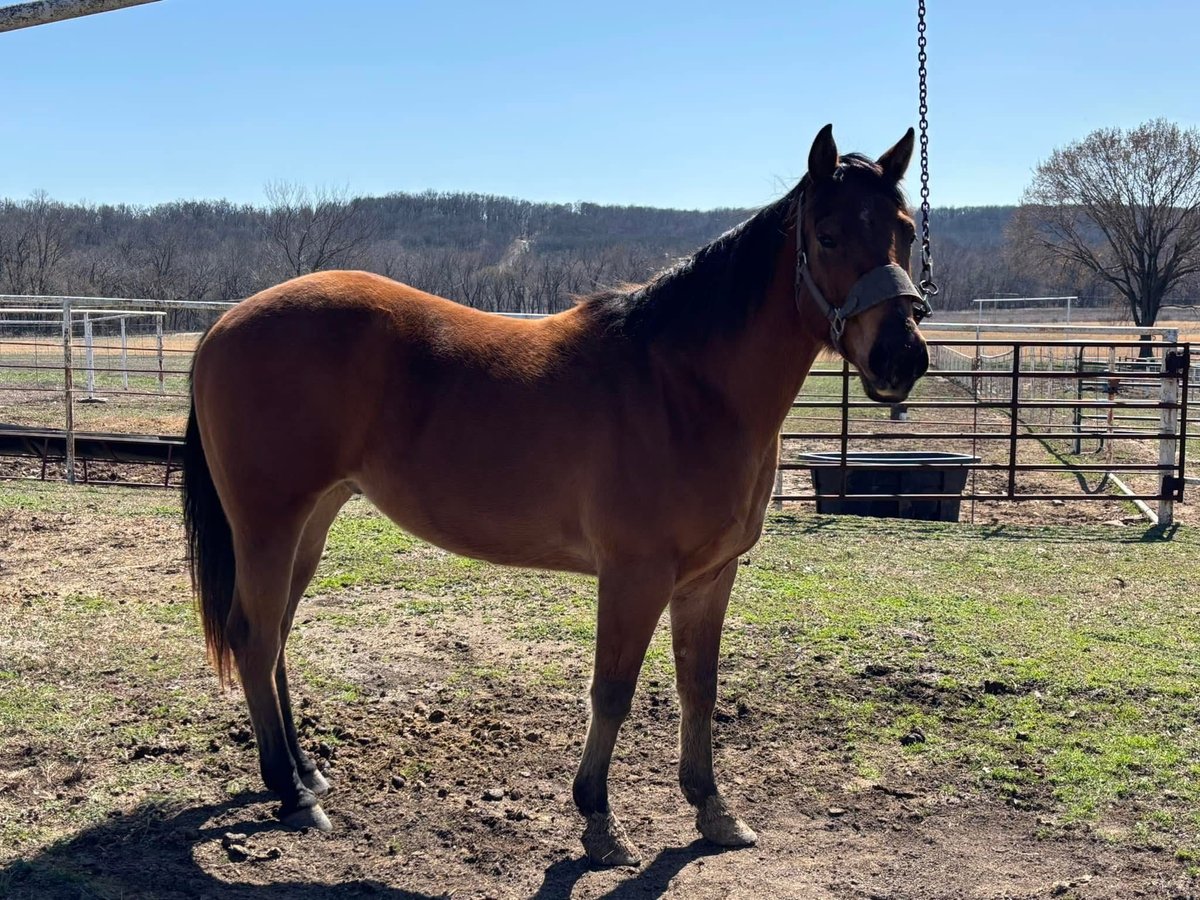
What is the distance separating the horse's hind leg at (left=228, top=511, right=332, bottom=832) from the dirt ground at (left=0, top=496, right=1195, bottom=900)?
154 millimetres

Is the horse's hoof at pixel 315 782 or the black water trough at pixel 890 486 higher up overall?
the black water trough at pixel 890 486

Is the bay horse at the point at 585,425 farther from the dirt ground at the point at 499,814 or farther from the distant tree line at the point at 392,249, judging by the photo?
the distant tree line at the point at 392,249

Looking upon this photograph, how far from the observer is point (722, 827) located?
3.40 meters

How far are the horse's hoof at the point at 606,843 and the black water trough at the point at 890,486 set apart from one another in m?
6.95

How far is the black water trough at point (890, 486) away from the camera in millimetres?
9961

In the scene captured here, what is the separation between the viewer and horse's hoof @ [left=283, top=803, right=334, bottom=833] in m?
3.44

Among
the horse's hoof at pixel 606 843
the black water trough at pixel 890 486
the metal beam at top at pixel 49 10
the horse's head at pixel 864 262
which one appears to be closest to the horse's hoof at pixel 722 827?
the horse's hoof at pixel 606 843

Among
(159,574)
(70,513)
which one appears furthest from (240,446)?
(70,513)

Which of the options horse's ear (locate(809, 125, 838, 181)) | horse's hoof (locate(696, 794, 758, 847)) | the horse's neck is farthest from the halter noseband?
horse's hoof (locate(696, 794, 758, 847))

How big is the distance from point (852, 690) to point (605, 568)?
2067mm

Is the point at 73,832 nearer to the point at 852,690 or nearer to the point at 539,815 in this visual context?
the point at 539,815

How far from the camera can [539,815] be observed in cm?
356

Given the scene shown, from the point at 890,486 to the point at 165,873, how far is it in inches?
338

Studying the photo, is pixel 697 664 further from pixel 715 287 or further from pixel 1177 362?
pixel 1177 362
